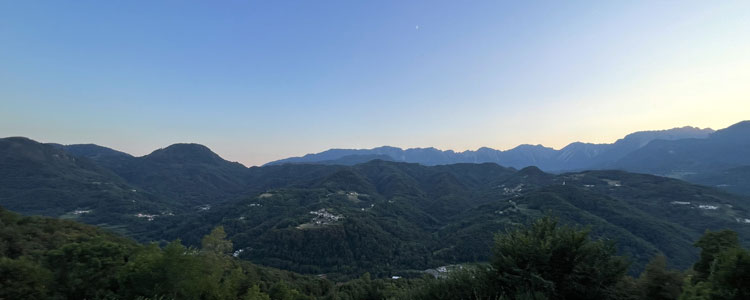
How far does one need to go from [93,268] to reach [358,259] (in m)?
151

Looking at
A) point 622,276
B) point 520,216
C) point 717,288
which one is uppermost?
point 717,288

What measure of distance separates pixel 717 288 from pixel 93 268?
120 ft

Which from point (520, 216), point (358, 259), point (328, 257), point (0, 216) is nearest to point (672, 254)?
point (520, 216)

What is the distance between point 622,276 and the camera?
41.4ft

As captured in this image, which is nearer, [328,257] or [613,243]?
[613,243]

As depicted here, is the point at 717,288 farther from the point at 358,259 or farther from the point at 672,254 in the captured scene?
the point at 672,254

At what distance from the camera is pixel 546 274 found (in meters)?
12.8

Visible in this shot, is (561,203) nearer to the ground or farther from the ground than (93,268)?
nearer to the ground

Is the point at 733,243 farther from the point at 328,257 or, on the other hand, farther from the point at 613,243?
the point at 328,257

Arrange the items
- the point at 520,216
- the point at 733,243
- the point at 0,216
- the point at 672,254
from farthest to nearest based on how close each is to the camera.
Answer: the point at 520,216, the point at 672,254, the point at 0,216, the point at 733,243

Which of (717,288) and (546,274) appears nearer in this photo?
(717,288)

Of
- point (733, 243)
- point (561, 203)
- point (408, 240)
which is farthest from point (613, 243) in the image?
point (561, 203)

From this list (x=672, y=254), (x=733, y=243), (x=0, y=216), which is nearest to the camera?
(x=733, y=243)

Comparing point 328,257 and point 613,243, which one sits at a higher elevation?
point 613,243
